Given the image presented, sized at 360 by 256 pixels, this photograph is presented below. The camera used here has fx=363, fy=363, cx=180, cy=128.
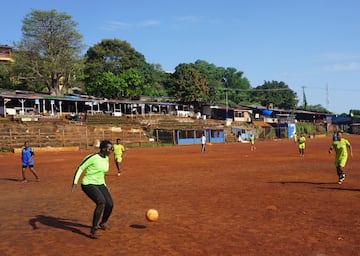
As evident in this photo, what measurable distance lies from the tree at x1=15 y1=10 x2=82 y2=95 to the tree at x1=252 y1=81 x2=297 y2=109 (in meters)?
59.2

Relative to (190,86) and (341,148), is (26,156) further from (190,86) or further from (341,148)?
(190,86)

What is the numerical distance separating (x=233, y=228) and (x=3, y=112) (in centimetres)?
4397

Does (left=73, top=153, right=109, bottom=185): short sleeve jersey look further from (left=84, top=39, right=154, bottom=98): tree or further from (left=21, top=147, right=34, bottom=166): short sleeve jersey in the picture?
(left=84, top=39, right=154, bottom=98): tree

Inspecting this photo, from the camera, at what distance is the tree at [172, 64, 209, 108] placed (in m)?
68.8

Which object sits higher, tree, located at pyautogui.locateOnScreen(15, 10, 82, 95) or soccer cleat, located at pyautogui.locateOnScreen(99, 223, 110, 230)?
tree, located at pyautogui.locateOnScreen(15, 10, 82, 95)

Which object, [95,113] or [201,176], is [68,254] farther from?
[95,113]

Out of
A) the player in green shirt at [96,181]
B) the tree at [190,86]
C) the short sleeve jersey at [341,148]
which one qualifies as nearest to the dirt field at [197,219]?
the player in green shirt at [96,181]

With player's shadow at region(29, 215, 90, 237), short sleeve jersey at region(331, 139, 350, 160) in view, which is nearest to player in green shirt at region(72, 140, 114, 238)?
player's shadow at region(29, 215, 90, 237)

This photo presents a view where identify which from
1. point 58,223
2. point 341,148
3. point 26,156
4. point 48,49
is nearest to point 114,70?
point 48,49

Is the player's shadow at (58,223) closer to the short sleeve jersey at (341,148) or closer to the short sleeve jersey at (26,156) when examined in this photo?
the short sleeve jersey at (26,156)

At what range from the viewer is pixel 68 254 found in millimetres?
6262

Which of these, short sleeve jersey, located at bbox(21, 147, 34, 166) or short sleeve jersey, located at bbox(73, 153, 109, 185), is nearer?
short sleeve jersey, located at bbox(73, 153, 109, 185)

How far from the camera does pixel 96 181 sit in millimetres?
7336

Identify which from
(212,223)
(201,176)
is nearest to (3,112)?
(201,176)
